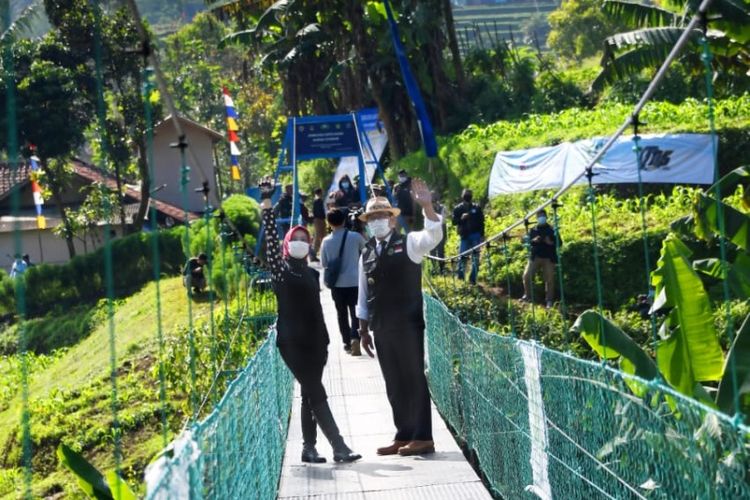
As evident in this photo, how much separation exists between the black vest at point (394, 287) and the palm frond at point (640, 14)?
11.0 metres

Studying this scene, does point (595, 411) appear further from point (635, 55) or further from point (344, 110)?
point (344, 110)

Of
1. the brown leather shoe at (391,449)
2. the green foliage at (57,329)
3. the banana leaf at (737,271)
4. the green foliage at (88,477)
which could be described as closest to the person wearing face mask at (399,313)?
the brown leather shoe at (391,449)

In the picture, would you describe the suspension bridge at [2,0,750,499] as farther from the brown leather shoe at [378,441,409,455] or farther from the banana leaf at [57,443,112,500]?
the banana leaf at [57,443,112,500]

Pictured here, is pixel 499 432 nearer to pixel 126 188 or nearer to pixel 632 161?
pixel 632 161

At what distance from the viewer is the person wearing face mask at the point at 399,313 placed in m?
7.79

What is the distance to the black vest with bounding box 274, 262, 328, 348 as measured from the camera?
25.7ft

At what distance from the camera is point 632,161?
20406 mm

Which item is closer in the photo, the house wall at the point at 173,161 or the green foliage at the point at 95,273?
the green foliage at the point at 95,273

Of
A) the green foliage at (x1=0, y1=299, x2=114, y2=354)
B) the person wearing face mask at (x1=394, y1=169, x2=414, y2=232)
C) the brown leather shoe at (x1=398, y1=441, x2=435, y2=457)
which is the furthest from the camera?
the green foliage at (x1=0, y1=299, x2=114, y2=354)

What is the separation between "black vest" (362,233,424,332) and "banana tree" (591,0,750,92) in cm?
686

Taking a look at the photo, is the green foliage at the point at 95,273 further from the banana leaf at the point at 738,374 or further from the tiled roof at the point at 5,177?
the banana leaf at the point at 738,374

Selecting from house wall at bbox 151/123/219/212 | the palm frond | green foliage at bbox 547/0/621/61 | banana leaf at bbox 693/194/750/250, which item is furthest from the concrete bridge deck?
green foliage at bbox 547/0/621/61

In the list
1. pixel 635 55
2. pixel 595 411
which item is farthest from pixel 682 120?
pixel 595 411

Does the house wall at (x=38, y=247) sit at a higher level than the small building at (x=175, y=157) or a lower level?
lower
